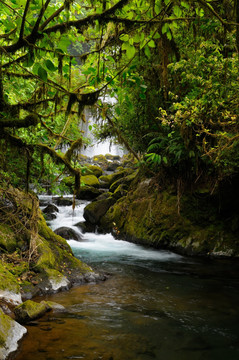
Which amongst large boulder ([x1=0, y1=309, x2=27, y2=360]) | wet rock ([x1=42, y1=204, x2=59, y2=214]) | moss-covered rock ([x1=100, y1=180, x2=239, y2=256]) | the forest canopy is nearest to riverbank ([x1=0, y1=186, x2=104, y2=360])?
large boulder ([x1=0, y1=309, x2=27, y2=360])

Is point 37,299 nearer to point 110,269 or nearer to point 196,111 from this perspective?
point 110,269

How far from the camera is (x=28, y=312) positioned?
4258 mm

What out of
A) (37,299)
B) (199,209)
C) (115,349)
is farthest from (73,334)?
(199,209)

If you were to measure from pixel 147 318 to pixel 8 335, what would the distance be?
240 centimetres

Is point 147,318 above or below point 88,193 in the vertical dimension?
below

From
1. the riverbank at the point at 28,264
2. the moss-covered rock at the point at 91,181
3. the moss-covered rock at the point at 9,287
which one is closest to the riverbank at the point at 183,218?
the riverbank at the point at 28,264

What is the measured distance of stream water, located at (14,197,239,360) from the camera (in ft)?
12.3

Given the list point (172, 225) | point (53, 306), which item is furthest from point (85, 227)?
point (53, 306)

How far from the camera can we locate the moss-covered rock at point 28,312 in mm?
4208

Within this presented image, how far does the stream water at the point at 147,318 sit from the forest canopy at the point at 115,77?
2.34 m

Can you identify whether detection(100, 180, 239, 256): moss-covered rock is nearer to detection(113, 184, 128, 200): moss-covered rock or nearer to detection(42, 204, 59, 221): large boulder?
detection(113, 184, 128, 200): moss-covered rock

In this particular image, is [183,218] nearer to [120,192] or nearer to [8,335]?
[120,192]

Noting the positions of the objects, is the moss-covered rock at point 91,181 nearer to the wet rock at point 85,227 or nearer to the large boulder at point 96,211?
the large boulder at point 96,211

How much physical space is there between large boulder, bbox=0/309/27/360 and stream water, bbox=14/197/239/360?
11 cm
